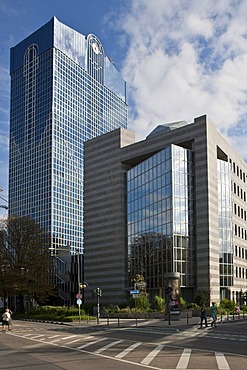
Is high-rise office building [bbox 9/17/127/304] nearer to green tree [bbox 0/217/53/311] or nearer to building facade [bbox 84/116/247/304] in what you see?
building facade [bbox 84/116/247/304]

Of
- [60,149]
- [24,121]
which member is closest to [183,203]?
[60,149]

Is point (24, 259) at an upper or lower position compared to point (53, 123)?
lower

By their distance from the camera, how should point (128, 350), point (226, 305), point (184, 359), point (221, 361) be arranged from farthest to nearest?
point (226, 305) < point (128, 350) < point (184, 359) < point (221, 361)

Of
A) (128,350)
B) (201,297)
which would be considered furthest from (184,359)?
(201,297)

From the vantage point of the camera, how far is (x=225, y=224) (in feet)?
242

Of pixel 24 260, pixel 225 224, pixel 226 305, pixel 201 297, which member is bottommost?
pixel 226 305

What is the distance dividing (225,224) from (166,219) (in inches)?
388

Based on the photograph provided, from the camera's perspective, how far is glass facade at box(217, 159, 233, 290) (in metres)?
71.3

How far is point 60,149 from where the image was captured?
150 meters

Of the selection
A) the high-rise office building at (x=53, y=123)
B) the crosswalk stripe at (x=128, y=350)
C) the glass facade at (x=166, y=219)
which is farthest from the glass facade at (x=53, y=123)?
the crosswalk stripe at (x=128, y=350)

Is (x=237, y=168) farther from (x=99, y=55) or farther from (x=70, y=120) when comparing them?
(x=99, y=55)

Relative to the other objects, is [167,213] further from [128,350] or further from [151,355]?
[151,355]

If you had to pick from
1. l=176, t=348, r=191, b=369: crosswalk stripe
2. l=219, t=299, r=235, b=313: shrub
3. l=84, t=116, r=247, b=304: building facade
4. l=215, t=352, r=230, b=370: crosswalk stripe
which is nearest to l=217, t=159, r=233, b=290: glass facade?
l=84, t=116, r=247, b=304: building facade

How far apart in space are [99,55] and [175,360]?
524 ft
